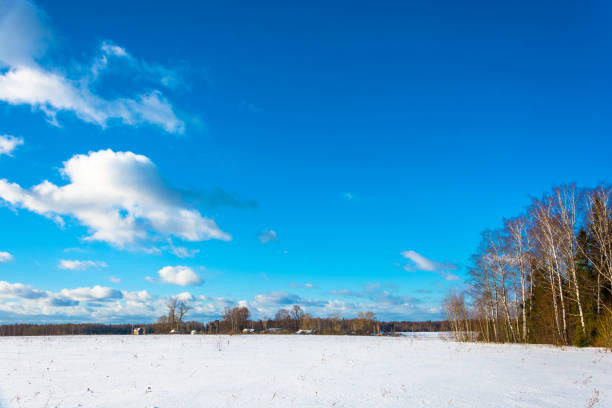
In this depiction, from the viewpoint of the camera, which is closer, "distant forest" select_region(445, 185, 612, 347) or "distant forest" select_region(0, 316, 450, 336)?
"distant forest" select_region(445, 185, 612, 347)

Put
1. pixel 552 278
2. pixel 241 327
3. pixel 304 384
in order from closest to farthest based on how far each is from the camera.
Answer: pixel 304 384 → pixel 552 278 → pixel 241 327

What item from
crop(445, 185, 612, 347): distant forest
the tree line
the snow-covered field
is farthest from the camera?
the tree line

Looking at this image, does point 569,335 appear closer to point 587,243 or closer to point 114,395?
point 587,243

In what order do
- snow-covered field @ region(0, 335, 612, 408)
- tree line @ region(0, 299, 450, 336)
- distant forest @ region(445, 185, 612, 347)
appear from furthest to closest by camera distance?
tree line @ region(0, 299, 450, 336) < distant forest @ region(445, 185, 612, 347) < snow-covered field @ region(0, 335, 612, 408)

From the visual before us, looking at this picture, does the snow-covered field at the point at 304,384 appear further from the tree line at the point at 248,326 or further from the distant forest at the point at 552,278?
the tree line at the point at 248,326

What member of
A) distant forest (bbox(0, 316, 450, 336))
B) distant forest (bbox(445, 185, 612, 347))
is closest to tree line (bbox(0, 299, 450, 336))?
distant forest (bbox(0, 316, 450, 336))

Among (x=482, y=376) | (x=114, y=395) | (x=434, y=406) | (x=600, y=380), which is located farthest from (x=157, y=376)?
(x=600, y=380)

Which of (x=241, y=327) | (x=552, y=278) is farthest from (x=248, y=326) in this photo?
(x=552, y=278)

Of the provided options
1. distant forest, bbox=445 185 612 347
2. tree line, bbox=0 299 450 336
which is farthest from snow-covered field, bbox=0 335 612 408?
tree line, bbox=0 299 450 336

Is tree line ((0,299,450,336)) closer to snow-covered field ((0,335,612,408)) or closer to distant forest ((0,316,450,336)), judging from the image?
distant forest ((0,316,450,336))

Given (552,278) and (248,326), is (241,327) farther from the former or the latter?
(552,278)

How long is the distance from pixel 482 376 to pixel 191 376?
35.6ft

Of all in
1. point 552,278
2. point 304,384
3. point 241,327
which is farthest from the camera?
point 241,327

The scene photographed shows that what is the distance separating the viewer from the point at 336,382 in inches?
479
